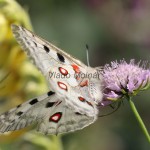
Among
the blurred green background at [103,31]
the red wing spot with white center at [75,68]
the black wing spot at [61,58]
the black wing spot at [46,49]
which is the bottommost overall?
the blurred green background at [103,31]

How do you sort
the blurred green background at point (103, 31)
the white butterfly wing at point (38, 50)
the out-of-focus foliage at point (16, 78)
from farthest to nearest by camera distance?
the blurred green background at point (103, 31), the out-of-focus foliage at point (16, 78), the white butterfly wing at point (38, 50)

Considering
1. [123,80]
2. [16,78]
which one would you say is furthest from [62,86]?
[16,78]

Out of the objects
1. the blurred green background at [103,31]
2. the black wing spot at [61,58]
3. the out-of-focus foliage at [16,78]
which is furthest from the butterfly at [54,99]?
the blurred green background at [103,31]

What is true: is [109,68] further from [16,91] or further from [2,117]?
[16,91]

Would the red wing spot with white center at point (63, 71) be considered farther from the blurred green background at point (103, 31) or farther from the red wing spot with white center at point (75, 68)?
the blurred green background at point (103, 31)

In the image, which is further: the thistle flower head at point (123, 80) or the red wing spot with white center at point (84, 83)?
the red wing spot with white center at point (84, 83)

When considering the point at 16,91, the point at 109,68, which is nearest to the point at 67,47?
the point at 16,91

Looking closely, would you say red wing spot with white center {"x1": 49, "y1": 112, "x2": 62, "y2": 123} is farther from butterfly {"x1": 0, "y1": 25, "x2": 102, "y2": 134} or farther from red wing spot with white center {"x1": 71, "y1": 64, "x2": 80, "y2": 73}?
red wing spot with white center {"x1": 71, "y1": 64, "x2": 80, "y2": 73}
